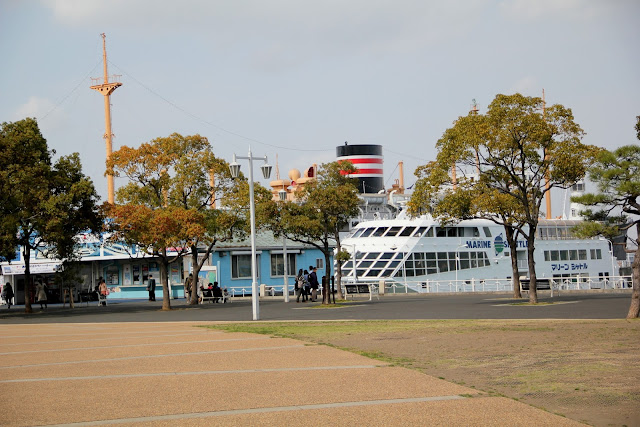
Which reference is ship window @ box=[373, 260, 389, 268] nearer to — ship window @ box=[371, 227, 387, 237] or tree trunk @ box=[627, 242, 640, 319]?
ship window @ box=[371, 227, 387, 237]

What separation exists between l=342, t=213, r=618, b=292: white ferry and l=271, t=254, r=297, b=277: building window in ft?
11.7

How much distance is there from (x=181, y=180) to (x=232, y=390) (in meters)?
29.0

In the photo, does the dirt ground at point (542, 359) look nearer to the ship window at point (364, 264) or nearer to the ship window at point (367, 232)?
the ship window at point (364, 264)

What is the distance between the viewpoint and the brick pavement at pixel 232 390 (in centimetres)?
754

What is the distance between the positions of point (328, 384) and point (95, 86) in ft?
200

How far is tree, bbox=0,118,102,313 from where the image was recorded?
104 ft

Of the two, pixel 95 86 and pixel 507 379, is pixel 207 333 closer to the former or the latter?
pixel 507 379

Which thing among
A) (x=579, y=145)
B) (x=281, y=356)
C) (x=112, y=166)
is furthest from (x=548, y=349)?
(x=112, y=166)

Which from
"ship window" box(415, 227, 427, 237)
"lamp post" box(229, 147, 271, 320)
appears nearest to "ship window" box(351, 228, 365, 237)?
"ship window" box(415, 227, 427, 237)

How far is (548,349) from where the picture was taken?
41.9 ft

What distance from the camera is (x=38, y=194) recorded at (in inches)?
1291

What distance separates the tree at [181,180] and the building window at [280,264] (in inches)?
534

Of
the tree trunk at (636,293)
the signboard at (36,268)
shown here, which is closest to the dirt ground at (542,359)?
the tree trunk at (636,293)

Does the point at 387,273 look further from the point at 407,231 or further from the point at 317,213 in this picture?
the point at 317,213
